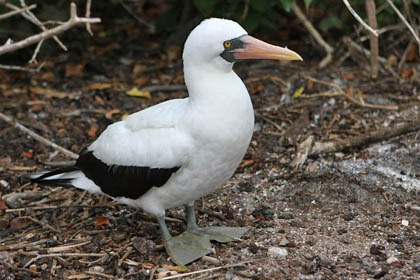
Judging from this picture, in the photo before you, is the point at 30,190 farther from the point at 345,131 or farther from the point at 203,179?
the point at 345,131

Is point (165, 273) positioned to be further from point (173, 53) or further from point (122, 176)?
point (173, 53)

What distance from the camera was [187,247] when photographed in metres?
4.06

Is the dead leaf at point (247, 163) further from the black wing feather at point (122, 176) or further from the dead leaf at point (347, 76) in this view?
the dead leaf at point (347, 76)

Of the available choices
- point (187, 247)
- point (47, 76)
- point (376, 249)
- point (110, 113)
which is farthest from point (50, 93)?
point (376, 249)

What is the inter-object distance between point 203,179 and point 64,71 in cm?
384

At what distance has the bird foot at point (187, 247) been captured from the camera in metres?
3.96

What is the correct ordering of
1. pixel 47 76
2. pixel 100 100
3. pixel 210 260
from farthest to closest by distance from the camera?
pixel 47 76 → pixel 100 100 → pixel 210 260

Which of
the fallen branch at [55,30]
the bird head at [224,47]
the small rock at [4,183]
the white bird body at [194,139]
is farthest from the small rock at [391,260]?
the small rock at [4,183]

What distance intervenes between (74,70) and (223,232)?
11.9 feet

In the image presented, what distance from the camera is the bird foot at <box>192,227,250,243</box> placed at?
13.7 ft

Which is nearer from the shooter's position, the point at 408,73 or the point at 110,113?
the point at 110,113

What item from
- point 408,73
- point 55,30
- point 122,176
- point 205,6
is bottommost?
point 408,73

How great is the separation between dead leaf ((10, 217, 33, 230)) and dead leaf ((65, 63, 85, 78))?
2652 mm

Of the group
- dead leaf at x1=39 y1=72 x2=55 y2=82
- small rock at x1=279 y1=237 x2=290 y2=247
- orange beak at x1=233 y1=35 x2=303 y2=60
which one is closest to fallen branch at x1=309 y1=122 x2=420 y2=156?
small rock at x1=279 y1=237 x2=290 y2=247
